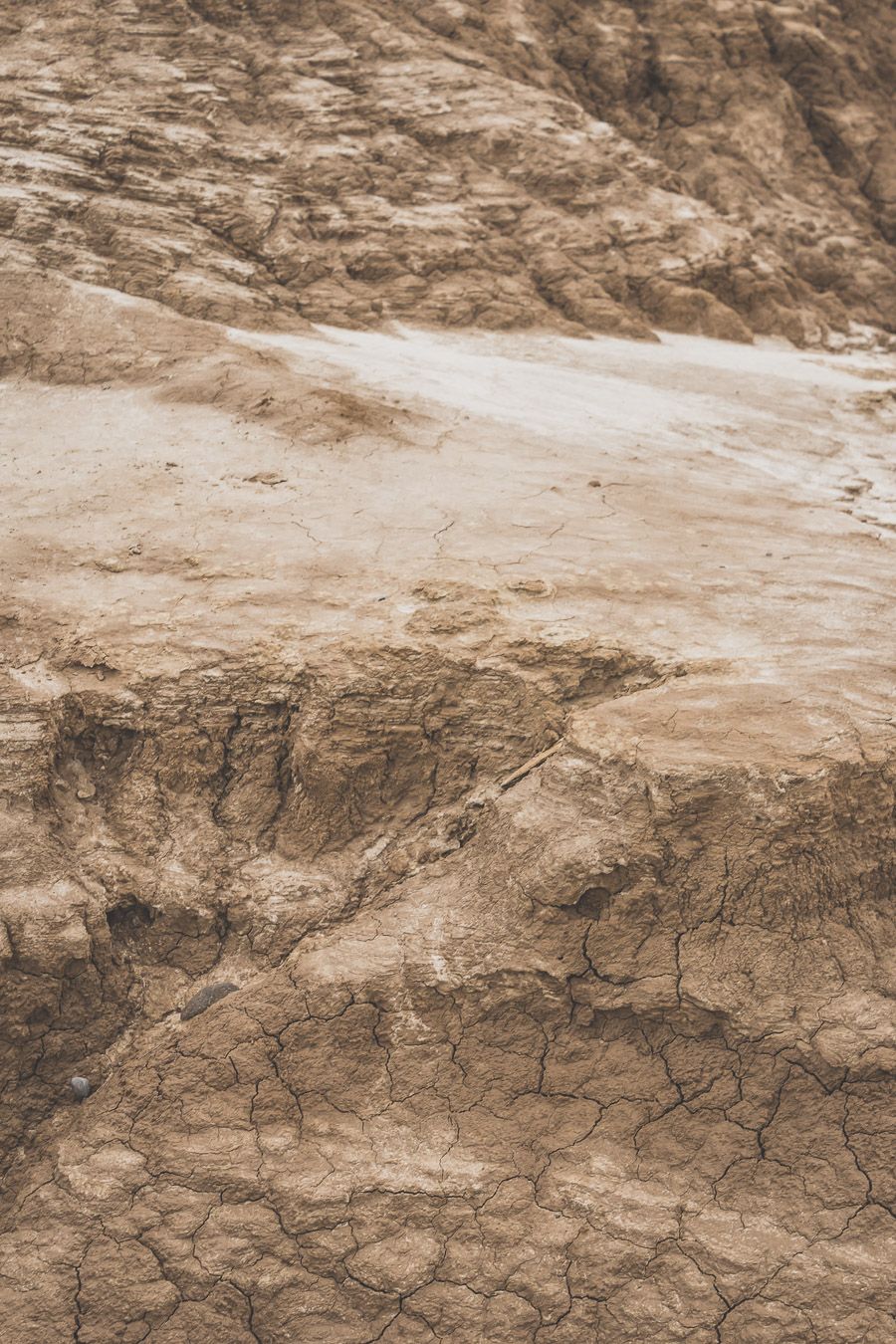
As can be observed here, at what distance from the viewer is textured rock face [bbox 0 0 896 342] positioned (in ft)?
31.3

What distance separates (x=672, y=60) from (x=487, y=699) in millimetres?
13404

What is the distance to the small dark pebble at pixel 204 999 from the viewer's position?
356 centimetres

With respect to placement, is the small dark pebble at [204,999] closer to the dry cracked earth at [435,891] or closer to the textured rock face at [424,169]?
the dry cracked earth at [435,891]

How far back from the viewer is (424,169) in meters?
11.0

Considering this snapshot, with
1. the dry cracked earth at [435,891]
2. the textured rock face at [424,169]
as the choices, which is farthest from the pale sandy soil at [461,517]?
the textured rock face at [424,169]

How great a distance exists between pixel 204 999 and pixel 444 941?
0.82m

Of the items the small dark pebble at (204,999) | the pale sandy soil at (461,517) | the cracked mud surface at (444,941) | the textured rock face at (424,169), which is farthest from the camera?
the textured rock face at (424,169)

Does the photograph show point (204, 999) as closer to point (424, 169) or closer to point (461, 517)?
point (461, 517)

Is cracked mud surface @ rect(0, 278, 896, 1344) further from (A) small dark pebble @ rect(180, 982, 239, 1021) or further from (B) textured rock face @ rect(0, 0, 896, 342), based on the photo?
(B) textured rock face @ rect(0, 0, 896, 342)

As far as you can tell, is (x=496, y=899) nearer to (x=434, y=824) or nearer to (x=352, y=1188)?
(x=434, y=824)

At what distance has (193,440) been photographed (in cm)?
656

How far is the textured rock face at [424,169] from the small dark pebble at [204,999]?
6659 millimetres

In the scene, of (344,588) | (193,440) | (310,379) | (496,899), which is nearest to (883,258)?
(310,379)

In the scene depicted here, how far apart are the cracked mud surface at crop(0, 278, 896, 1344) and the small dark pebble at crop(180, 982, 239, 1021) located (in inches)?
0.5
